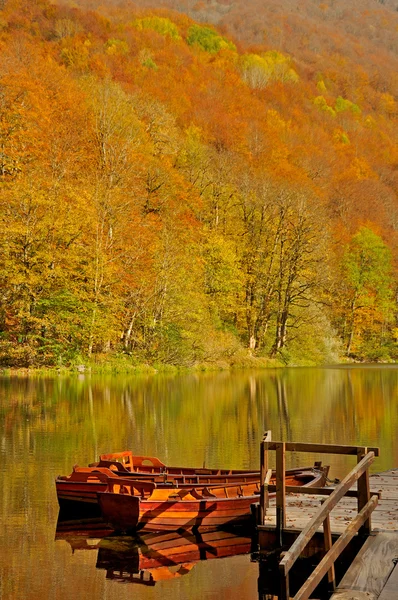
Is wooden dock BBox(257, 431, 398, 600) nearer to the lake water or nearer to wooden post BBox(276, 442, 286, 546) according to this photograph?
wooden post BBox(276, 442, 286, 546)

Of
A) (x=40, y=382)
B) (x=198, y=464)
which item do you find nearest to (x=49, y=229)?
(x=40, y=382)

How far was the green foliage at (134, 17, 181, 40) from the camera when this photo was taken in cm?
12044

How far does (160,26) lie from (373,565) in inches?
4783

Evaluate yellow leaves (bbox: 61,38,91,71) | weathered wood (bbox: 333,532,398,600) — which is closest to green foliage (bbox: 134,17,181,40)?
yellow leaves (bbox: 61,38,91,71)

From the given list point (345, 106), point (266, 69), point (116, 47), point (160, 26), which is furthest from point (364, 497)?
point (345, 106)

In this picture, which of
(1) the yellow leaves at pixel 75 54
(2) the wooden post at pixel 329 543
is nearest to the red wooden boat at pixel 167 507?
(2) the wooden post at pixel 329 543

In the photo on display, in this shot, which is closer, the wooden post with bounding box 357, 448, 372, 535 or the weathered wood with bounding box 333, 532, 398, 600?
the weathered wood with bounding box 333, 532, 398, 600

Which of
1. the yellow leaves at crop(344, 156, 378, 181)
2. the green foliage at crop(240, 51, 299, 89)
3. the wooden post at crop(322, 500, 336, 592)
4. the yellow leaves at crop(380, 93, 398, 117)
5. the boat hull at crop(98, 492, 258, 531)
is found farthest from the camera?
the yellow leaves at crop(380, 93, 398, 117)

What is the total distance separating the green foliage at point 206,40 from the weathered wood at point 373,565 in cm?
12116

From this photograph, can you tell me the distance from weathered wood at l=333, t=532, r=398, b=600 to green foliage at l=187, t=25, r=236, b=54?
12116cm

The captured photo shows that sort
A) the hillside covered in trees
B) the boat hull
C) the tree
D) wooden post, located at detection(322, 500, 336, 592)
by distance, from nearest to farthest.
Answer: wooden post, located at detection(322, 500, 336, 592) → the boat hull → the hillside covered in trees → the tree

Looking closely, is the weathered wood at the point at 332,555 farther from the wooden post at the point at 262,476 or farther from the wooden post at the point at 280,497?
the wooden post at the point at 262,476

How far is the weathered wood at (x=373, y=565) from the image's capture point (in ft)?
29.8

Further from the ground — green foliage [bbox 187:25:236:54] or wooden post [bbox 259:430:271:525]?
green foliage [bbox 187:25:236:54]
